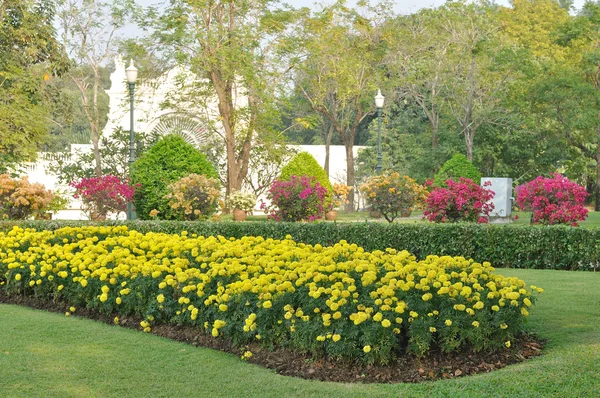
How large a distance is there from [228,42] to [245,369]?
1936 cm

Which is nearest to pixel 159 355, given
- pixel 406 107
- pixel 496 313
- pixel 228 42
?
pixel 496 313

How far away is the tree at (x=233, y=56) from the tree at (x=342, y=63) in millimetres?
1577

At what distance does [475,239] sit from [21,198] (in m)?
9.08


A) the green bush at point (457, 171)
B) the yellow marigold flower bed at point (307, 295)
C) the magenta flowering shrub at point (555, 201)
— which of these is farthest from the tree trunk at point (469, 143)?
the yellow marigold flower bed at point (307, 295)

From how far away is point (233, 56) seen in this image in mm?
22859

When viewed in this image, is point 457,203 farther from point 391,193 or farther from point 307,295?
point 307,295

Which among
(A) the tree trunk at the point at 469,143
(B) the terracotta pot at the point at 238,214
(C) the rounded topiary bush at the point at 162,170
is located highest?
(A) the tree trunk at the point at 469,143

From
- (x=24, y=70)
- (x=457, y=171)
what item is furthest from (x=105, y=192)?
(x=457, y=171)

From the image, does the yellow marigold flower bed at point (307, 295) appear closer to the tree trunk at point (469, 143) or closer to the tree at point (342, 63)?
the tree at point (342, 63)

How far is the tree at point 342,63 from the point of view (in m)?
27.5

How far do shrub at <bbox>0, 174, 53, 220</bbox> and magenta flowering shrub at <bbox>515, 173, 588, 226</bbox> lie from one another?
31.7ft

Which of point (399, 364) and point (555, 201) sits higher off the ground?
point (555, 201)

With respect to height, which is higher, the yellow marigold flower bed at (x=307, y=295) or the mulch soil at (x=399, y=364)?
the yellow marigold flower bed at (x=307, y=295)

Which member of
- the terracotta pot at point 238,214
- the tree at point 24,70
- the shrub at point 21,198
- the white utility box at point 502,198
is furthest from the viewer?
the tree at point 24,70
